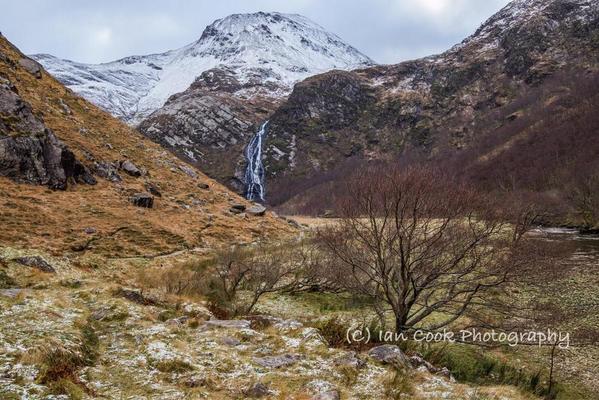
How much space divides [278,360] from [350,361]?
6.52 ft

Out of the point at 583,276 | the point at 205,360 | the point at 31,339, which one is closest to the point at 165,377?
the point at 205,360

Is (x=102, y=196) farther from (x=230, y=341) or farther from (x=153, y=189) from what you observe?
(x=230, y=341)

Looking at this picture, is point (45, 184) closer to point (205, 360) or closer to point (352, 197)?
point (352, 197)

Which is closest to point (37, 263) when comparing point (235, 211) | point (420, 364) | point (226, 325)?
point (226, 325)

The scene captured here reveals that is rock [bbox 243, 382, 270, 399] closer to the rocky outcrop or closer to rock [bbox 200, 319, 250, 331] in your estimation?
rock [bbox 200, 319, 250, 331]

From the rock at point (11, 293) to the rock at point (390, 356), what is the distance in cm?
1132

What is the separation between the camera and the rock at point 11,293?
13741 mm

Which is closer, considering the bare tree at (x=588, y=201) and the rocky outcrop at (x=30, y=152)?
the rocky outcrop at (x=30, y=152)

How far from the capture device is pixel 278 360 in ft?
39.0

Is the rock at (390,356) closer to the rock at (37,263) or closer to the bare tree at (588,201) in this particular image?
the rock at (37,263)

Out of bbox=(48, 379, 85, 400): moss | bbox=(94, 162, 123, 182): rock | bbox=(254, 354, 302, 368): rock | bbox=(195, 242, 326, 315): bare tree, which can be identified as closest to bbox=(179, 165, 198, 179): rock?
bbox=(94, 162, 123, 182): rock

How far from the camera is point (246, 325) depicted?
14.9m

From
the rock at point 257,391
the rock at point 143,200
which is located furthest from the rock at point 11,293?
the rock at point 143,200

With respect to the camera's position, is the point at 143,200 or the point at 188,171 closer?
the point at 143,200
